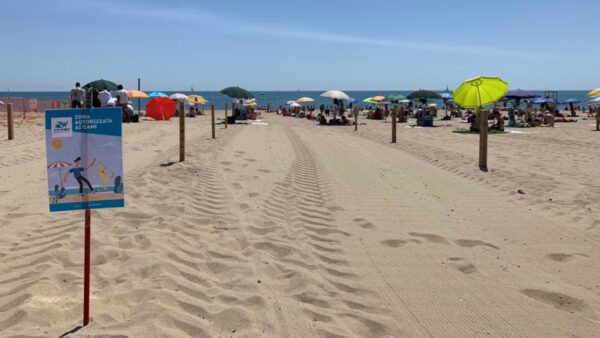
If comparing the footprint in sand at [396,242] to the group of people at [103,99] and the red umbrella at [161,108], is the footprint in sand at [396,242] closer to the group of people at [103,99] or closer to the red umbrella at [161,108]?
the group of people at [103,99]

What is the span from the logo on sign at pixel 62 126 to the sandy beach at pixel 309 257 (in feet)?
4.24

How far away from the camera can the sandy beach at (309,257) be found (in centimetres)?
342

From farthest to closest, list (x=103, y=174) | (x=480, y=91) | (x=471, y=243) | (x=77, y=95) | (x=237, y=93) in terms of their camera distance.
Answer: (x=237, y=93) → (x=77, y=95) → (x=480, y=91) → (x=471, y=243) → (x=103, y=174)

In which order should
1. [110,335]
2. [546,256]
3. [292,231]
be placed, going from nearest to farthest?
[110,335] < [546,256] < [292,231]

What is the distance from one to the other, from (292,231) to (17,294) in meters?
2.80

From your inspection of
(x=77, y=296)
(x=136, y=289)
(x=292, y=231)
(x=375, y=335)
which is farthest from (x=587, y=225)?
(x=77, y=296)

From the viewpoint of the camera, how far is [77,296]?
377 centimetres

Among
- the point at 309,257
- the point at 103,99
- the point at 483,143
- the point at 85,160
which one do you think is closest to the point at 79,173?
the point at 85,160

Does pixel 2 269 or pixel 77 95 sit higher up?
pixel 77 95

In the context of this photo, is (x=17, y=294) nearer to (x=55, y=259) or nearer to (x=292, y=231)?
(x=55, y=259)

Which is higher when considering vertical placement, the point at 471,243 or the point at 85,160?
the point at 85,160

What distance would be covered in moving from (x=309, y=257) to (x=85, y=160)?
2.31m

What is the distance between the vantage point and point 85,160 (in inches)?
128

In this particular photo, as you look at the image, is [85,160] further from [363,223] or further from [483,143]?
[483,143]
